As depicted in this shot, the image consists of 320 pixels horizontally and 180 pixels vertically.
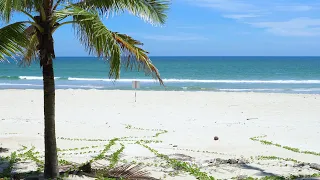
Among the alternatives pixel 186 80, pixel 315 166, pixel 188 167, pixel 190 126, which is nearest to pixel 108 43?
pixel 188 167

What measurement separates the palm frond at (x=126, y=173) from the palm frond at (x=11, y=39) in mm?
2471

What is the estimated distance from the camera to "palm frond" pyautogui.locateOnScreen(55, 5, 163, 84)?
227 inches

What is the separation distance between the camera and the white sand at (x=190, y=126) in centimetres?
923

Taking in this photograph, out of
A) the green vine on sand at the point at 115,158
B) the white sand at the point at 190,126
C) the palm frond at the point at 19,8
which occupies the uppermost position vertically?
the palm frond at the point at 19,8

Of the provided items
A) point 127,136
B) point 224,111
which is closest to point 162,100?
point 224,111

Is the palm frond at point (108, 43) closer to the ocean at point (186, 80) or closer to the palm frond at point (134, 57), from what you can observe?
the palm frond at point (134, 57)

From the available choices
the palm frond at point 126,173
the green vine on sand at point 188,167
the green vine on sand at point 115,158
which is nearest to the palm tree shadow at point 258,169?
the green vine on sand at point 188,167

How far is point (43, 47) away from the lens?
6.23m

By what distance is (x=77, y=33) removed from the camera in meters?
6.22

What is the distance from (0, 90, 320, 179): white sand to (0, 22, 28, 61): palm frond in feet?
10.3

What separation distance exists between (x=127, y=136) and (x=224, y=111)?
8024 mm

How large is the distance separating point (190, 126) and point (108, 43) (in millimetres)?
9219

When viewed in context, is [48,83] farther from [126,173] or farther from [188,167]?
[188,167]

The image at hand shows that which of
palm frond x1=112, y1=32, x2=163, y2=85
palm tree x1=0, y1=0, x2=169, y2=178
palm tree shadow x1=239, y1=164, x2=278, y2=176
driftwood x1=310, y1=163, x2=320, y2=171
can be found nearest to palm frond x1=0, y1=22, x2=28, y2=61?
palm tree x1=0, y1=0, x2=169, y2=178
